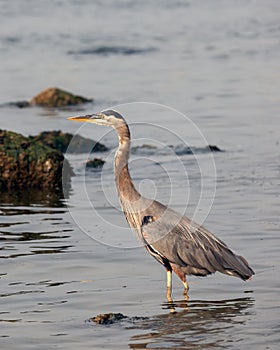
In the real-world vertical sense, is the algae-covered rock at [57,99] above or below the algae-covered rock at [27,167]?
above

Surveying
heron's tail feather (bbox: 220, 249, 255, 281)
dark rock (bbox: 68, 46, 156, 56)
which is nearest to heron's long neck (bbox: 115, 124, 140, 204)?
heron's tail feather (bbox: 220, 249, 255, 281)

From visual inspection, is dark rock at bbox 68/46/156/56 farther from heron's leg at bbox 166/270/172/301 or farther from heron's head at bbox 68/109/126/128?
heron's leg at bbox 166/270/172/301

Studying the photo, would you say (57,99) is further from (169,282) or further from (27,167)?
(169,282)

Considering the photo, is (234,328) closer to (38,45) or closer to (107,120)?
(107,120)

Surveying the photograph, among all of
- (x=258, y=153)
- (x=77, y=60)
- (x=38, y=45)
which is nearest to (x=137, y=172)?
(x=258, y=153)

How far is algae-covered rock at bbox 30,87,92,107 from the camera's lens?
18844 millimetres

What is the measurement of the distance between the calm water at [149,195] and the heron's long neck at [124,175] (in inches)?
27.8

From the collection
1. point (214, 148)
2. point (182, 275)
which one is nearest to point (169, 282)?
point (182, 275)

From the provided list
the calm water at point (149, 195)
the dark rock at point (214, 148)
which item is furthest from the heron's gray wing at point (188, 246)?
the dark rock at point (214, 148)

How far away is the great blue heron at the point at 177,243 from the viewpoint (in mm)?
8164

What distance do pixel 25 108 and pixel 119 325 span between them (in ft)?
39.1

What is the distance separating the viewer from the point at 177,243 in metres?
8.32

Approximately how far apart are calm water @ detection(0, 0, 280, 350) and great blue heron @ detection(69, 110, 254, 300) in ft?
0.67

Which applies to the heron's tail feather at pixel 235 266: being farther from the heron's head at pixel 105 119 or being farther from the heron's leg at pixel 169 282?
the heron's head at pixel 105 119
